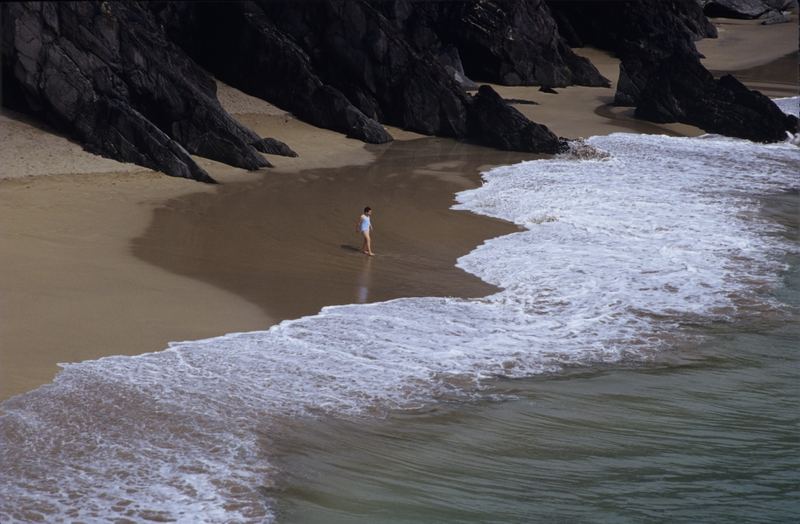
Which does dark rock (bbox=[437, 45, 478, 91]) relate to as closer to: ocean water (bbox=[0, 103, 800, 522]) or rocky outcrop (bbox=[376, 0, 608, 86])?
rocky outcrop (bbox=[376, 0, 608, 86])

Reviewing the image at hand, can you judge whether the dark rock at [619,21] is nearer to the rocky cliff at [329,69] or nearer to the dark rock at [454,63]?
the rocky cliff at [329,69]

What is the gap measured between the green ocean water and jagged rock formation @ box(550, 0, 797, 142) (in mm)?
20548

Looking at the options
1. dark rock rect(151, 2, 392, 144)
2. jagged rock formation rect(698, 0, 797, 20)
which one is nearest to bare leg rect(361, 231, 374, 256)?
dark rock rect(151, 2, 392, 144)

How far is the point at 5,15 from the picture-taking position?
71.6ft

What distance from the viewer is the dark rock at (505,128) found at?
1051 inches

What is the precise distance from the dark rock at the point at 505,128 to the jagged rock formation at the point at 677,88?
681 cm

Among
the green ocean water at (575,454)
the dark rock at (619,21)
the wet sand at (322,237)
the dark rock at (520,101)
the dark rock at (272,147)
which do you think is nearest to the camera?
the green ocean water at (575,454)

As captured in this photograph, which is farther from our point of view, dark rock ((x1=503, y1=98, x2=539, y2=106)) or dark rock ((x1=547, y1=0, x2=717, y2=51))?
dark rock ((x1=547, y1=0, x2=717, y2=51))

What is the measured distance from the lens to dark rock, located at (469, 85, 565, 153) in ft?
87.6

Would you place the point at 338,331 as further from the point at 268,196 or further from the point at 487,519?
the point at 268,196

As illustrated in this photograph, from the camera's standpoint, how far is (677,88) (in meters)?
32.2

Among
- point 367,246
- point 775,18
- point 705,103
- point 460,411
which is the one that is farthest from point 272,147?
point 775,18

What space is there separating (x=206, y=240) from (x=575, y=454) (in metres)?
8.80

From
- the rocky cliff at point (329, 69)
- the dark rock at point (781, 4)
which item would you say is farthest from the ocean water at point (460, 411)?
the dark rock at point (781, 4)
